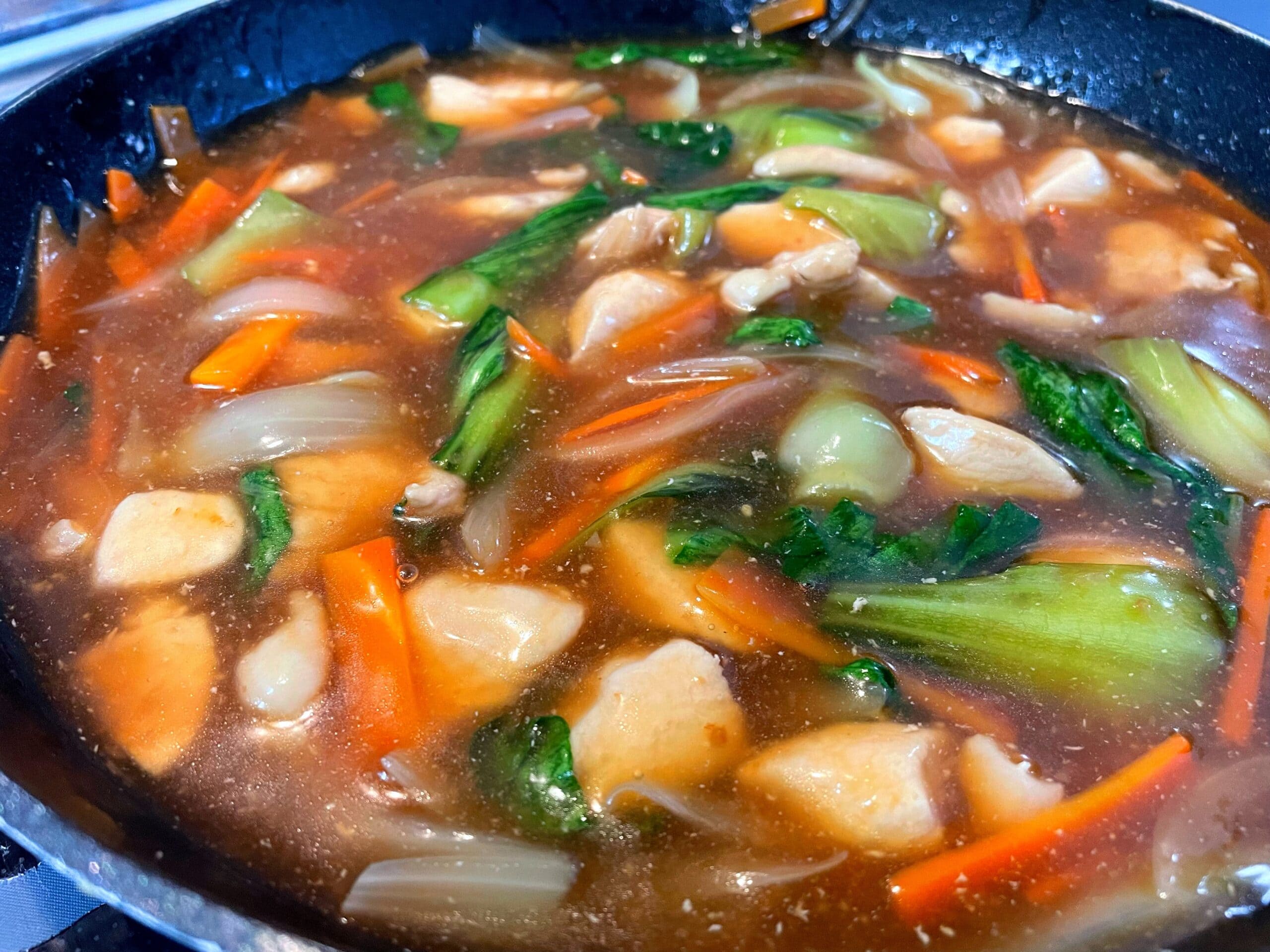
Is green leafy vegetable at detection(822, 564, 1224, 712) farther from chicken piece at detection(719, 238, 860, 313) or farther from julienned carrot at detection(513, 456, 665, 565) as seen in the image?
Result: chicken piece at detection(719, 238, 860, 313)

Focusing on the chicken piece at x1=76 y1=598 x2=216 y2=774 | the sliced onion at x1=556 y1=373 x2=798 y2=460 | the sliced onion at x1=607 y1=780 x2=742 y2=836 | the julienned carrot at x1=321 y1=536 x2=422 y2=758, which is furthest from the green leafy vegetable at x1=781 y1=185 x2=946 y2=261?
the chicken piece at x1=76 y1=598 x2=216 y2=774

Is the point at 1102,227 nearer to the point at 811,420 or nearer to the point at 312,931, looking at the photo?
the point at 811,420

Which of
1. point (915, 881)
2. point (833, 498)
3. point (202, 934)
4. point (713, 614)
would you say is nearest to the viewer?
point (202, 934)

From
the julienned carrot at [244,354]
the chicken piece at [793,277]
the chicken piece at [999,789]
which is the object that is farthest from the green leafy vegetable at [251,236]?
the chicken piece at [999,789]

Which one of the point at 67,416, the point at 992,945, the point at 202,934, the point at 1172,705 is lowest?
the point at 992,945

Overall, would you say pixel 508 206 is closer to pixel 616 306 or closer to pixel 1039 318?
pixel 616 306

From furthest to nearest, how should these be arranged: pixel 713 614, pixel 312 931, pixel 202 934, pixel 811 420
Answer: pixel 811 420
pixel 713 614
pixel 312 931
pixel 202 934

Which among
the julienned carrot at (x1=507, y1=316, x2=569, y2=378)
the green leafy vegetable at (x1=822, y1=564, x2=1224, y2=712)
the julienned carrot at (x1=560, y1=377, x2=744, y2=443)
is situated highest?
the julienned carrot at (x1=507, y1=316, x2=569, y2=378)

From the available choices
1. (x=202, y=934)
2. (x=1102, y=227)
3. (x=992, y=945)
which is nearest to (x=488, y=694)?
(x=202, y=934)
